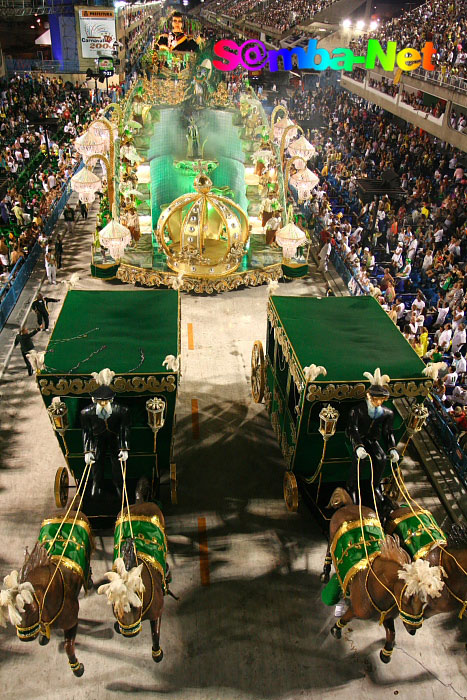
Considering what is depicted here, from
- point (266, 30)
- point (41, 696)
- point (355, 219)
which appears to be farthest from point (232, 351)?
point (266, 30)

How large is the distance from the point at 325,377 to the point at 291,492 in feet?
8.02

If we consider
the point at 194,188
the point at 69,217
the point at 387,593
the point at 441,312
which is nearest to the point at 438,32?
the point at 194,188

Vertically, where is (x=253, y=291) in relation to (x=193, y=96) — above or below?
below

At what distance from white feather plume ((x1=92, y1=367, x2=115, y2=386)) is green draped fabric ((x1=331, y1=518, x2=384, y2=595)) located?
13.1ft

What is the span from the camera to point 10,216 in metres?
21.9

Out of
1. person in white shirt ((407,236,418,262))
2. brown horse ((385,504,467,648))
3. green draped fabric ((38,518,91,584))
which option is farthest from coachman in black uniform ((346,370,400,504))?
person in white shirt ((407,236,418,262))

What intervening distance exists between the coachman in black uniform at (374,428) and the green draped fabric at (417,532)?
72 centimetres

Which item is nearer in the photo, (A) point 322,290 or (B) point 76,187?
(B) point 76,187

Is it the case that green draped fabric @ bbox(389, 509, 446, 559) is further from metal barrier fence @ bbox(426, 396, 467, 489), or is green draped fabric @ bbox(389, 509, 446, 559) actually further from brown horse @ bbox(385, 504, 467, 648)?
metal barrier fence @ bbox(426, 396, 467, 489)

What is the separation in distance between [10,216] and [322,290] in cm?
1236

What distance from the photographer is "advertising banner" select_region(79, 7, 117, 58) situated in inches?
1718

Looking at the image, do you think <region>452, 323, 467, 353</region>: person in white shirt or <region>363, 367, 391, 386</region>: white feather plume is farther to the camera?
<region>452, 323, 467, 353</region>: person in white shirt

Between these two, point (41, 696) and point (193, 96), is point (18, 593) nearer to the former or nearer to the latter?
point (41, 696)

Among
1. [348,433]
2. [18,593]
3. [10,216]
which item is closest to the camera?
[18,593]
